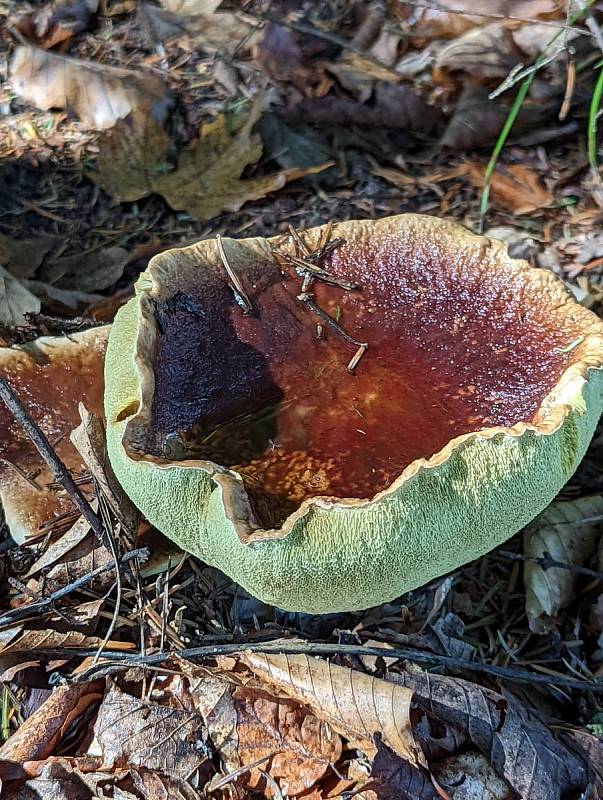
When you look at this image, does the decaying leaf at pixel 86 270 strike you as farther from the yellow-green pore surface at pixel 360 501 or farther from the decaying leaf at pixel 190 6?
the decaying leaf at pixel 190 6

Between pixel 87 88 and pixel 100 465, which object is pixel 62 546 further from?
pixel 87 88

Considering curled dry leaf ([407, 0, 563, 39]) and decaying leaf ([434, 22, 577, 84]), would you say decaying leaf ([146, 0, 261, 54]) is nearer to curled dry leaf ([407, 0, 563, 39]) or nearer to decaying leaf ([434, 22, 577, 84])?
curled dry leaf ([407, 0, 563, 39])

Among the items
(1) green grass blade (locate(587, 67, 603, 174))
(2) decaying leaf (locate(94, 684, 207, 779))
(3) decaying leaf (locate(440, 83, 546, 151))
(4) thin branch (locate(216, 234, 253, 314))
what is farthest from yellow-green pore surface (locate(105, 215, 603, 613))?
(3) decaying leaf (locate(440, 83, 546, 151))

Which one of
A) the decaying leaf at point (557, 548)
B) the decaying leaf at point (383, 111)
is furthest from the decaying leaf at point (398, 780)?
the decaying leaf at point (383, 111)

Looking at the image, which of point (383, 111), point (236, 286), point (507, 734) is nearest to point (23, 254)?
point (236, 286)

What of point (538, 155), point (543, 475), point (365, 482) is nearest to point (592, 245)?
point (538, 155)

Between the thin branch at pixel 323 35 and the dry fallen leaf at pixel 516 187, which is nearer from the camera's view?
the dry fallen leaf at pixel 516 187
